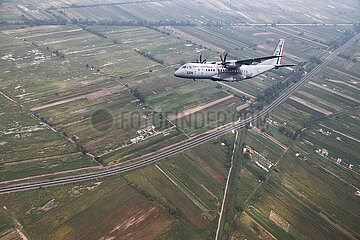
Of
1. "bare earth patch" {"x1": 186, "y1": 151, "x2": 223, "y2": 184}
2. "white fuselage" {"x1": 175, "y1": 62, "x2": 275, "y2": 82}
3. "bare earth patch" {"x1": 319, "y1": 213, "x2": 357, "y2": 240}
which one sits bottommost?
"bare earth patch" {"x1": 319, "y1": 213, "x2": 357, "y2": 240}

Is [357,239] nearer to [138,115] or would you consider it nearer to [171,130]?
[171,130]

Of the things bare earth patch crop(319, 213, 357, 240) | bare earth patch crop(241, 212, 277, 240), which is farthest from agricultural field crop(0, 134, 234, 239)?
bare earth patch crop(319, 213, 357, 240)

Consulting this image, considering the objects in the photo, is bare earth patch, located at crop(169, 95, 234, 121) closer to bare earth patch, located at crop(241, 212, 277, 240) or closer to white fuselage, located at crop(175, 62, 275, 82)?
white fuselage, located at crop(175, 62, 275, 82)

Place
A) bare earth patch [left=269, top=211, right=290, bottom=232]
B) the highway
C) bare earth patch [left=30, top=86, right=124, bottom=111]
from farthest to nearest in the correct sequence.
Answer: bare earth patch [left=30, top=86, right=124, bottom=111] → the highway → bare earth patch [left=269, top=211, right=290, bottom=232]

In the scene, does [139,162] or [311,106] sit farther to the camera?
[311,106]

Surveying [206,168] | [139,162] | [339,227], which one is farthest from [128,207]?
[339,227]

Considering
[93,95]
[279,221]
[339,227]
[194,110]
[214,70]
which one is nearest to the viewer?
[214,70]

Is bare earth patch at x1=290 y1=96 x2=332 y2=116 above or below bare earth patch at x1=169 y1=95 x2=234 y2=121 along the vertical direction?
below

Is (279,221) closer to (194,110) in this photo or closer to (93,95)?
(194,110)


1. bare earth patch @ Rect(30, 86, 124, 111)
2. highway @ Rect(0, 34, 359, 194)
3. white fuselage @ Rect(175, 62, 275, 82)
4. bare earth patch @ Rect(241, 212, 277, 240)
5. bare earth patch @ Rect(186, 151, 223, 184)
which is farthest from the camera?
bare earth patch @ Rect(30, 86, 124, 111)

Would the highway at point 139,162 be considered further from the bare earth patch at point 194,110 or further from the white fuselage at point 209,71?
the white fuselage at point 209,71

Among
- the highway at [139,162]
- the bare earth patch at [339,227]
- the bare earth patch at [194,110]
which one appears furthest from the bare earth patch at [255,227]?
the bare earth patch at [194,110]

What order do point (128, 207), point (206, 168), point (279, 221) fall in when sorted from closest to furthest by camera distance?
point (128, 207) < point (279, 221) < point (206, 168)
